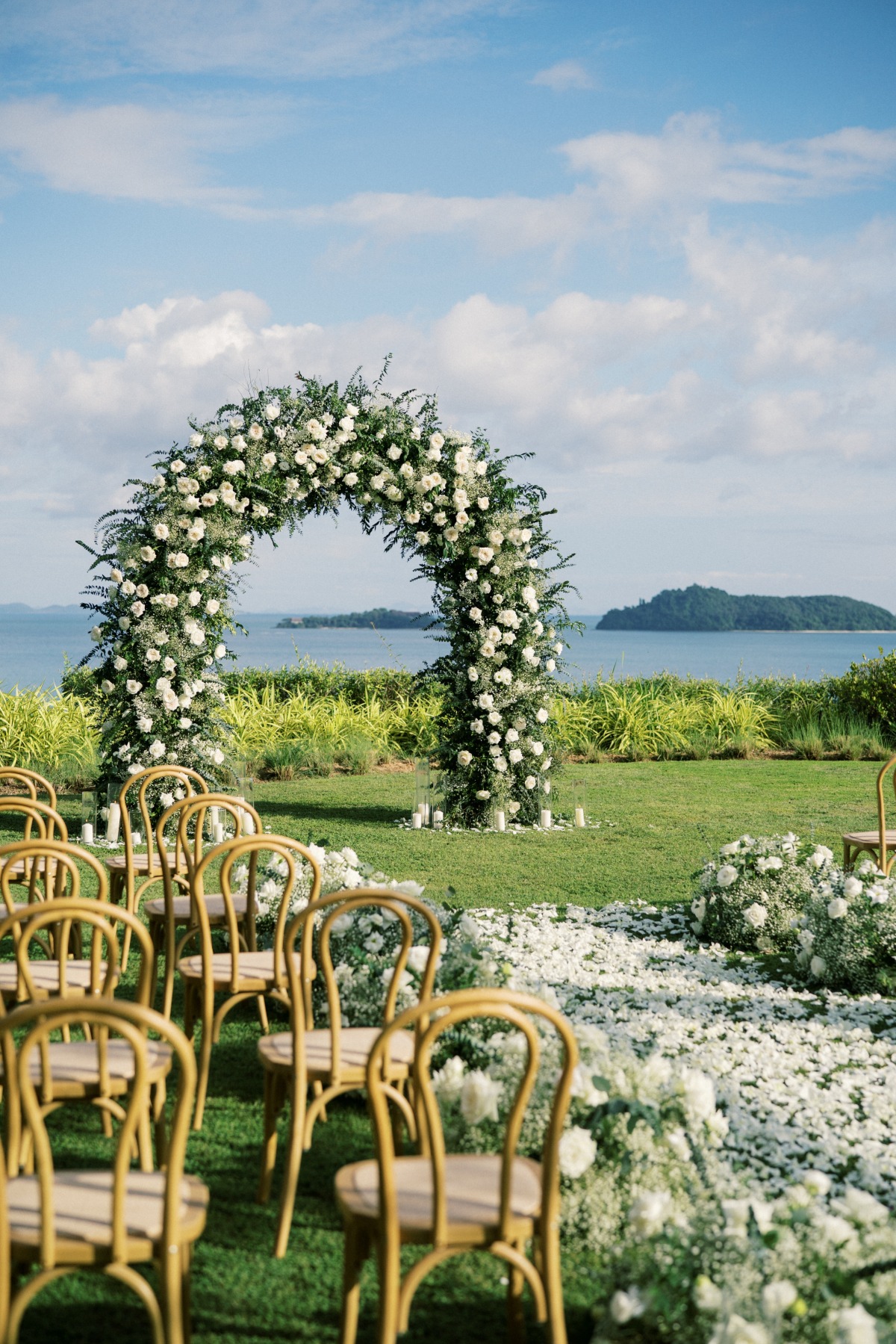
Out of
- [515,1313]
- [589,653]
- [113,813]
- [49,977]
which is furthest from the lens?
[589,653]

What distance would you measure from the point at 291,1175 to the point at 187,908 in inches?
83.3

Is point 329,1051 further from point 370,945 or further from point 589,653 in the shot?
point 589,653

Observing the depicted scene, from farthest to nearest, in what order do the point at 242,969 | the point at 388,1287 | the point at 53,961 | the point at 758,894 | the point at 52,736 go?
the point at 52,736 < the point at 758,894 < the point at 53,961 < the point at 242,969 < the point at 388,1287

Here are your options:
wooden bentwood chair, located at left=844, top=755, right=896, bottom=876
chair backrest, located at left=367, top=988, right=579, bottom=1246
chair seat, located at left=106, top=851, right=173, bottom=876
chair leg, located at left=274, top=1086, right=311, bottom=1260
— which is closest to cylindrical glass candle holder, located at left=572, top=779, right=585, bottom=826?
wooden bentwood chair, located at left=844, top=755, right=896, bottom=876

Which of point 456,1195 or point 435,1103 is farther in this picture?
point 456,1195

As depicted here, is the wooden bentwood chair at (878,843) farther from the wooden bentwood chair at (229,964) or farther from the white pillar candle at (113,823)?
the white pillar candle at (113,823)

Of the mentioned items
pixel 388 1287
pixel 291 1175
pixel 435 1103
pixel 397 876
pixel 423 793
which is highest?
pixel 435 1103

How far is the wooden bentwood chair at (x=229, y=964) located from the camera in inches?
139

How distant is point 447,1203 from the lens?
2.24 meters

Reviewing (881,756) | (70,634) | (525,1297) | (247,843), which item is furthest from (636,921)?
(70,634)

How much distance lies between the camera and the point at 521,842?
8852 mm

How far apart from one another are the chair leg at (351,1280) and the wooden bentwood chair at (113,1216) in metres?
0.31

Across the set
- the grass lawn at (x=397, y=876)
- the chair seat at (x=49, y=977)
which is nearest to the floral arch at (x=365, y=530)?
the grass lawn at (x=397, y=876)

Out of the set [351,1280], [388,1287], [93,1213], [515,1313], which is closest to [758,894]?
[515,1313]
